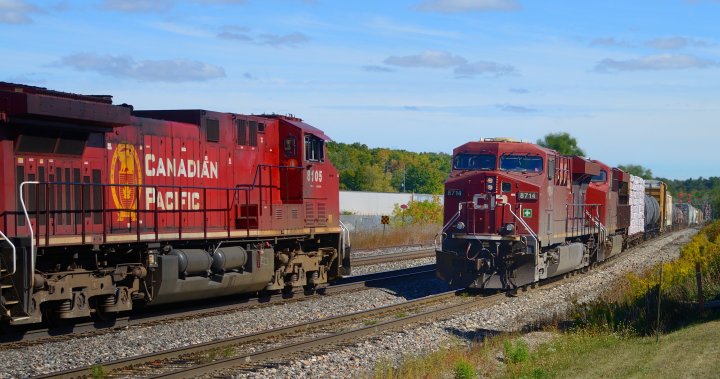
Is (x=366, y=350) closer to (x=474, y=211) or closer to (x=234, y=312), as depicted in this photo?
(x=234, y=312)

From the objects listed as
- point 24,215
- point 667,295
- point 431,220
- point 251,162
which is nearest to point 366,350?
point 24,215

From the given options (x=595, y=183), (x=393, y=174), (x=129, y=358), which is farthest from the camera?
Answer: (x=393, y=174)

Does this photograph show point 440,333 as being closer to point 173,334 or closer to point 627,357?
point 627,357

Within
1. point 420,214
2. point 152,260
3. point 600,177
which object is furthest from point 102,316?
point 420,214

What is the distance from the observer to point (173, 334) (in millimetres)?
12641

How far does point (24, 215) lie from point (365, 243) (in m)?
23.6

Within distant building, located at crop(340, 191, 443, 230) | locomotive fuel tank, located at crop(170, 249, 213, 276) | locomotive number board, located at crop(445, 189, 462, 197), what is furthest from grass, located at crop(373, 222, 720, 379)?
distant building, located at crop(340, 191, 443, 230)

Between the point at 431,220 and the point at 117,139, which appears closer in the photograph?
the point at 117,139

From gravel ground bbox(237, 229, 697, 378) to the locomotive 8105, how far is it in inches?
142

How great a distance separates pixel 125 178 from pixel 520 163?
9.36m

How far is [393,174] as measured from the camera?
10781 cm

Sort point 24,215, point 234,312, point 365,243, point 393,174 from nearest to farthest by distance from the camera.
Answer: point 24,215 → point 234,312 → point 365,243 → point 393,174

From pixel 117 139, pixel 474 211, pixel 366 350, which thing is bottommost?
pixel 366 350

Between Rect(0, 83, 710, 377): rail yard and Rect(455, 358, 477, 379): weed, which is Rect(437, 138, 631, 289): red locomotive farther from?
Rect(455, 358, 477, 379): weed
